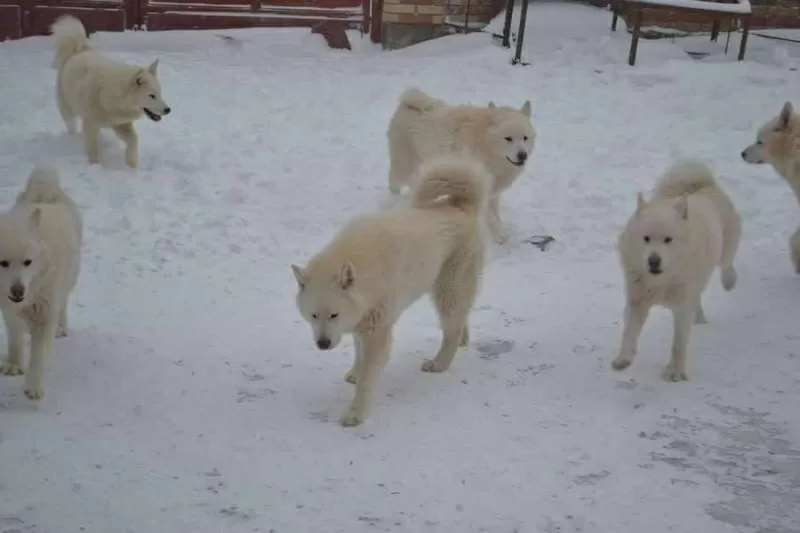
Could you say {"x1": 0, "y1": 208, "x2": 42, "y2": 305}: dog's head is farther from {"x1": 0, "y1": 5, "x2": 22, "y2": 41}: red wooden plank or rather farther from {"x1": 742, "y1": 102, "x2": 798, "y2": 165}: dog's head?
{"x1": 0, "y1": 5, "x2": 22, "y2": 41}: red wooden plank

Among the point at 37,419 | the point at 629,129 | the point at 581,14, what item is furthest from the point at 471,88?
the point at 37,419

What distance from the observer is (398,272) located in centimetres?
396

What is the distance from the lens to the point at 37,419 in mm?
3604

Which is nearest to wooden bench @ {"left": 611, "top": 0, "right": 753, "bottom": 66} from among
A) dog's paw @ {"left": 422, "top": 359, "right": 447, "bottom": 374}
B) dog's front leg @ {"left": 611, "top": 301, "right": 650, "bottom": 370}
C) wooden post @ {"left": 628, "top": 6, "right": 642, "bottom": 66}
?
wooden post @ {"left": 628, "top": 6, "right": 642, "bottom": 66}

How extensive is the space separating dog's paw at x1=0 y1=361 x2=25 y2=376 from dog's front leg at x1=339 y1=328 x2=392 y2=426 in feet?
4.98

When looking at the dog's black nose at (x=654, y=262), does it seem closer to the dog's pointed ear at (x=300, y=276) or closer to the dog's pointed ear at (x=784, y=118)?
the dog's pointed ear at (x=300, y=276)

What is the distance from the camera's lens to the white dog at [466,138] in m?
6.62

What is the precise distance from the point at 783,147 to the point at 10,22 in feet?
32.2

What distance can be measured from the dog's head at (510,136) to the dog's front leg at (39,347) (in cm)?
373

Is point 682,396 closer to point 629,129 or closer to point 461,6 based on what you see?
point 629,129

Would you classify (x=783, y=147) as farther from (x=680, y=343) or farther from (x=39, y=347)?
(x=39, y=347)

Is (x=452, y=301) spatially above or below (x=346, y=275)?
below

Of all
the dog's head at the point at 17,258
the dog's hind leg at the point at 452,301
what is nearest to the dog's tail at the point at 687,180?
the dog's hind leg at the point at 452,301

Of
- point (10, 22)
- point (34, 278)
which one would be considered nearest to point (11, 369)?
point (34, 278)
